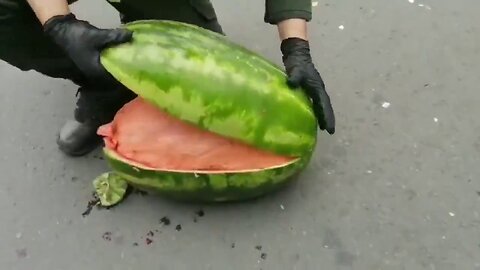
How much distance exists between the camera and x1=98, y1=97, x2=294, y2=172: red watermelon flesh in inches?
52.3

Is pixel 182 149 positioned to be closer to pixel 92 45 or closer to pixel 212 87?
pixel 212 87

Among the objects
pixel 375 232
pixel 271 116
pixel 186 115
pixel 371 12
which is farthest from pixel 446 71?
pixel 186 115

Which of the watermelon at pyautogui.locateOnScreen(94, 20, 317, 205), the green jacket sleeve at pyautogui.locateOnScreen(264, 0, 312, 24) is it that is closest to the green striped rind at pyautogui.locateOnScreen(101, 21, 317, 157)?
the watermelon at pyautogui.locateOnScreen(94, 20, 317, 205)

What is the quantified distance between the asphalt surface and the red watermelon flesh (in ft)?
0.56

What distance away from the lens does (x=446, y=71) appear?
178 cm

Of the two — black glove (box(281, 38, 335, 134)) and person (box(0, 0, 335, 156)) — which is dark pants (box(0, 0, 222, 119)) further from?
black glove (box(281, 38, 335, 134))

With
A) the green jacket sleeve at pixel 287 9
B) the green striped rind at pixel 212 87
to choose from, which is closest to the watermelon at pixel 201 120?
the green striped rind at pixel 212 87

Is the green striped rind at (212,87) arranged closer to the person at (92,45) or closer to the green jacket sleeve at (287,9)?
the person at (92,45)

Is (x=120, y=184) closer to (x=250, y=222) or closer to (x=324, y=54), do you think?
(x=250, y=222)

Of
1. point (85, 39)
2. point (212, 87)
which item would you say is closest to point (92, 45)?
point (85, 39)

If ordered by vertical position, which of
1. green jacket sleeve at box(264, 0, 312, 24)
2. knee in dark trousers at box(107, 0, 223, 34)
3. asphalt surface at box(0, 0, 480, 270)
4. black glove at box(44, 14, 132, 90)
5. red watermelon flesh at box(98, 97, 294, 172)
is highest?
black glove at box(44, 14, 132, 90)

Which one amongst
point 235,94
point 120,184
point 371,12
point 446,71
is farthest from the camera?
point 371,12

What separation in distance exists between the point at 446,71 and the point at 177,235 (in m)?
0.84

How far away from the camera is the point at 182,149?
1.33m
